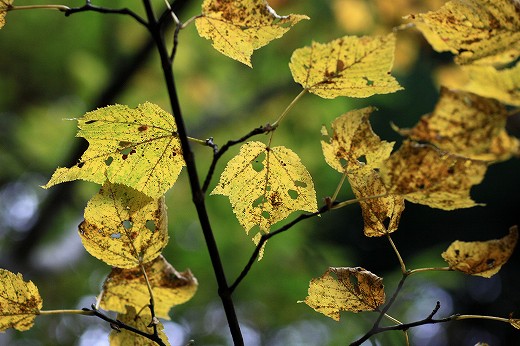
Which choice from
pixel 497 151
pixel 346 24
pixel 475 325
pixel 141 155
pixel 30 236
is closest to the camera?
pixel 497 151

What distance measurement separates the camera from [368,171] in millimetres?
351

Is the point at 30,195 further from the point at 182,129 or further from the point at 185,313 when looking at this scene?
the point at 182,129

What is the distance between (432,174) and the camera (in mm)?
298

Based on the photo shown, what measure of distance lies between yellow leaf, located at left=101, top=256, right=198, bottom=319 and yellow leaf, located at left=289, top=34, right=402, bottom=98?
0.63 ft

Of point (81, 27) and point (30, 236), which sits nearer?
point (30, 236)

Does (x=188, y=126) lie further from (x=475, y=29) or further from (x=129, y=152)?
(x=475, y=29)

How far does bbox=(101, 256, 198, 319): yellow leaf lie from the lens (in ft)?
1.39

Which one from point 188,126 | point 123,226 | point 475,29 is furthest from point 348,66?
point 188,126

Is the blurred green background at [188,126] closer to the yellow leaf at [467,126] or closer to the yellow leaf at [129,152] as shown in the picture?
the yellow leaf at [129,152]

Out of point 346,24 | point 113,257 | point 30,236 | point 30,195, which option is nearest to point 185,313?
point 30,195

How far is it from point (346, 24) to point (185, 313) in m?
1.88

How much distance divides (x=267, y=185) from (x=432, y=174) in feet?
0.47

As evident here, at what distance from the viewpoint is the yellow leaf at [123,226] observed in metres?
0.38

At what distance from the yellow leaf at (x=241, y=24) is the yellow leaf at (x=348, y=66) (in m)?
0.03
